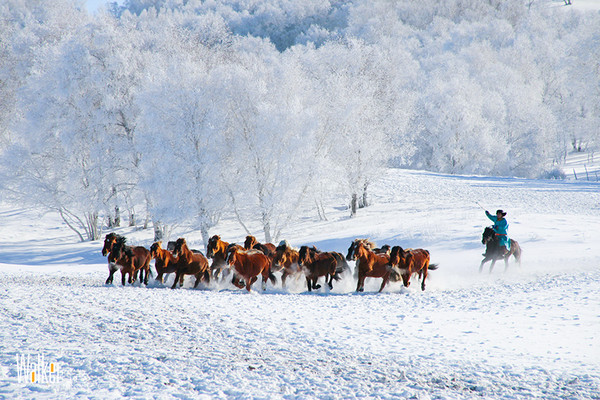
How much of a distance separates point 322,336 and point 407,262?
17.5ft

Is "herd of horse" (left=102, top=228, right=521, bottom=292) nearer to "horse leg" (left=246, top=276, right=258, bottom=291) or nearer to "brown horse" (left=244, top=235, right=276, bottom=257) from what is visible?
Answer: "horse leg" (left=246, top=276, right=258, bottom=291)

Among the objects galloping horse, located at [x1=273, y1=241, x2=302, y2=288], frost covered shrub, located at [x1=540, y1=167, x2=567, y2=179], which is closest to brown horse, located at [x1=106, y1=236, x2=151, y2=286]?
galloping horse, located at [x1=273, y1=241, x2=302, y2=288]

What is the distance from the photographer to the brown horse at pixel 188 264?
12.4m

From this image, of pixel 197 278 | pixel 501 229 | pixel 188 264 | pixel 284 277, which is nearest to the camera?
pixel 188 264

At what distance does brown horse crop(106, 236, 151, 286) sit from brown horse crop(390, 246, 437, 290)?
646cm

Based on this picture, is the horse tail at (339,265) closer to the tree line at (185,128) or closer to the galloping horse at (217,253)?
the galloping horse at (217,253)

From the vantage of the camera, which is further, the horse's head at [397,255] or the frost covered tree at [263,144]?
the frost covered tree at [263,144]

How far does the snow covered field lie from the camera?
19.2ft

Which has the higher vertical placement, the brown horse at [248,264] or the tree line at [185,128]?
the tree line at [185,128]

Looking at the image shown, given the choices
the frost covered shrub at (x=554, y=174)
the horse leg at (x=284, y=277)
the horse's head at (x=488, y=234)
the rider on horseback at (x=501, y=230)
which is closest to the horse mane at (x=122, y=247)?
the horse leg at (x=284, y=277)

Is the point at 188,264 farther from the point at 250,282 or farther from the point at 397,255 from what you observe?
the point at 397,255

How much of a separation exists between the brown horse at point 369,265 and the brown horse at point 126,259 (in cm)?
553

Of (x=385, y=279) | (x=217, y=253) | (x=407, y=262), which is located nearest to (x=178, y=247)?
(x=217, y=253)

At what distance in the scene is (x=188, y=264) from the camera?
41.4 ft
